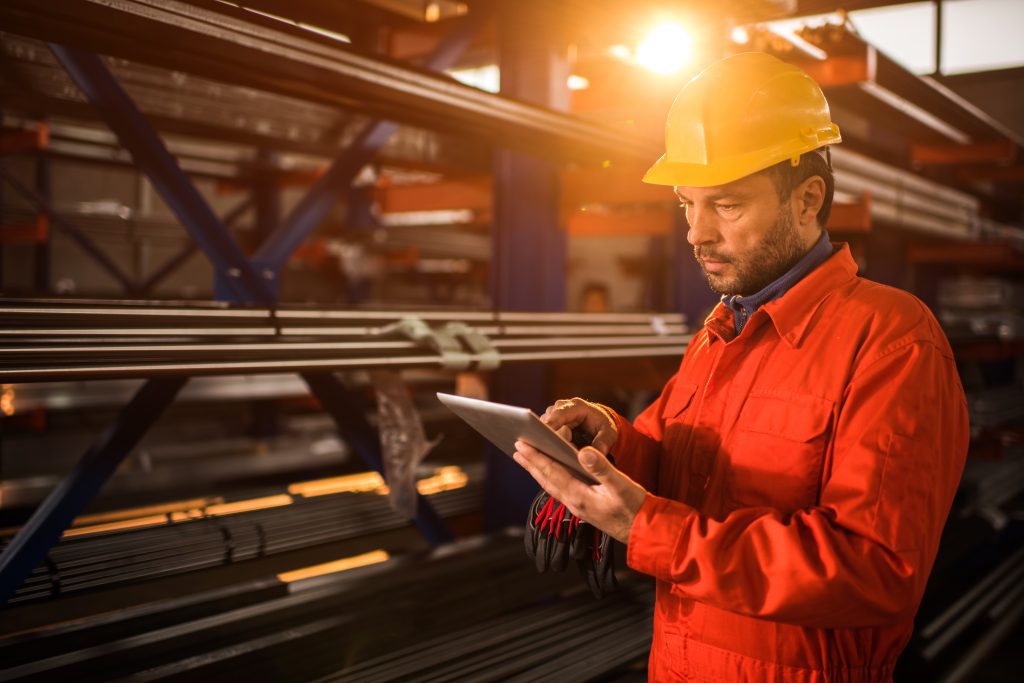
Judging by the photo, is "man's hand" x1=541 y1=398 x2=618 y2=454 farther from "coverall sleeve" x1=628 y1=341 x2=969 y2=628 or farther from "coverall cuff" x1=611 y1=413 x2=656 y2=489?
"coverall sleeve" x1=628 y1=341 x2=969 y2=628

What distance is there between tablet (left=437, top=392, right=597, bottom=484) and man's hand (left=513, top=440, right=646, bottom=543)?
1 centimetres

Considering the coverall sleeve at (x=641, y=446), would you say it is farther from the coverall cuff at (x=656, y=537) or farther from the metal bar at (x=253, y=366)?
the metal bar at (x=253, y=366)

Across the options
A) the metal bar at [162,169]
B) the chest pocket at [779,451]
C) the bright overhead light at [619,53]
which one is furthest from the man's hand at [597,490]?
the bright overhead light at [619,53]

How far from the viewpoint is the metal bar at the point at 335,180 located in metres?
2.87

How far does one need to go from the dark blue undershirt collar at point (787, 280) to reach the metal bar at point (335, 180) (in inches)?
72.3

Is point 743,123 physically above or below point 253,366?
above

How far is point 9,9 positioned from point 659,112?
2.12 metres

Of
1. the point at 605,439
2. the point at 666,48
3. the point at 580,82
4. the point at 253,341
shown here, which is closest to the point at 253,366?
the point at 253,341

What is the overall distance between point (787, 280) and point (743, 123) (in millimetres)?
296

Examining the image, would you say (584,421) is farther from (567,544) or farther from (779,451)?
(779,451)

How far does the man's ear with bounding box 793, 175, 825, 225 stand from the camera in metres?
1.45

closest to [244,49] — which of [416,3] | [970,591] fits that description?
[416,3]

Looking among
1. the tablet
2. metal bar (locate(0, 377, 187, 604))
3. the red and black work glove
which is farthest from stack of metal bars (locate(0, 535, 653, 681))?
the tablet

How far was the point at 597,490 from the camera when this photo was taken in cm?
127
